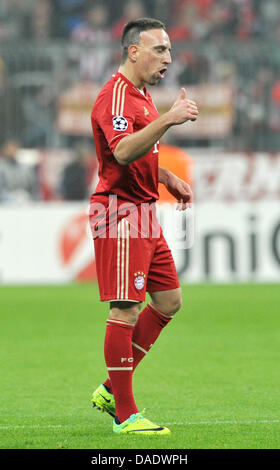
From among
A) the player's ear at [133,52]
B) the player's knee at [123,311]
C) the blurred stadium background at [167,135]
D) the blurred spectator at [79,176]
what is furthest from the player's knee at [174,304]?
the blurred spectator at [79,176]

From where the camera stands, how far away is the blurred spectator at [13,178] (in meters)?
15.9

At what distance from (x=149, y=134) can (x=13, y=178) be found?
11827mm

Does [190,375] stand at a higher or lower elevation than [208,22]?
lower

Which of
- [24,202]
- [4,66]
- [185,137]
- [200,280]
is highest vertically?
[4,66]

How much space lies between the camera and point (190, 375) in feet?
21.8

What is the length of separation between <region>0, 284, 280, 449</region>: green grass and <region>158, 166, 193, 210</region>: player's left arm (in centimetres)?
120

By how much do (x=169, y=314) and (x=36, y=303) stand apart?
6.81m

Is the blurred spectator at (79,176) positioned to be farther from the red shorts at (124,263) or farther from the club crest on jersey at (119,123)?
the club crest on jersey at (119,123)

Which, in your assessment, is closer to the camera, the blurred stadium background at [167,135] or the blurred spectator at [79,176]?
the blurred stadium background at [167,135]

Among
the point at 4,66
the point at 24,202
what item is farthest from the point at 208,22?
the point at 24,202

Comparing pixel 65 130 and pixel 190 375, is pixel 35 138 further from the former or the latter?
pixel 190 375

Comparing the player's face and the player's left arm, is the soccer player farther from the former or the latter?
the player's left arm

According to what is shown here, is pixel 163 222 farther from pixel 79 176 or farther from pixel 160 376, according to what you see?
pixel 160 376

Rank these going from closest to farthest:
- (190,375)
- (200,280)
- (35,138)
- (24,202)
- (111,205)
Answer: (111,205)
(190,375)
(200,280)
(24,202)
(35,138)
